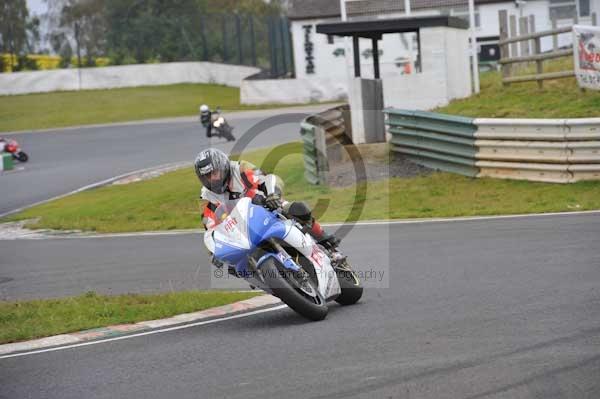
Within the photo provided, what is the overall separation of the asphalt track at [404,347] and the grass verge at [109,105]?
1393 inches

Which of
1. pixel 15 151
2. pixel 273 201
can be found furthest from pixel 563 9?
pixel 273 201

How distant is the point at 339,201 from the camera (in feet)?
59.0

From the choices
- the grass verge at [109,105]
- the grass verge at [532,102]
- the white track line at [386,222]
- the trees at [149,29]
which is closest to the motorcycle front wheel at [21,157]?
the grass verge at [109,105]

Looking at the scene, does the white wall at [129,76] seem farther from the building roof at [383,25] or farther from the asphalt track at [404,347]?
the asphalt track at [404,347]

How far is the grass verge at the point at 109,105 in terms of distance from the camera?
1778 inches

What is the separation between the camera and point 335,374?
6211mm

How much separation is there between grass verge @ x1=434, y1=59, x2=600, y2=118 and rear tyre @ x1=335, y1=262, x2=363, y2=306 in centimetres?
964

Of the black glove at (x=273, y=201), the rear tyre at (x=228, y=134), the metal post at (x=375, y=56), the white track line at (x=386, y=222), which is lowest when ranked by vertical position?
the white track line at (x=386, y=222)

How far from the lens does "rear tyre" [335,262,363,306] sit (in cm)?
897

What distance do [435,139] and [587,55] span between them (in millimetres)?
3496

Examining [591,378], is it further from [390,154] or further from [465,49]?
[465,49]

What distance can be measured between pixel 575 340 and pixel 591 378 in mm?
896

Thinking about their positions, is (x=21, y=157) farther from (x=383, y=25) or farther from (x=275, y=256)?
(x=275, y=256)

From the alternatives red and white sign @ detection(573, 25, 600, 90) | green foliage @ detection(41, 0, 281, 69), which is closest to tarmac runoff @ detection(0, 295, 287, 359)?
red and white sign @ detection(573, 25, 600, 90)
